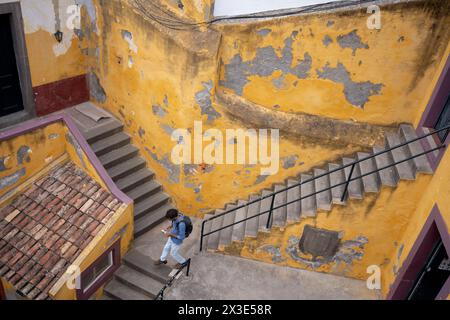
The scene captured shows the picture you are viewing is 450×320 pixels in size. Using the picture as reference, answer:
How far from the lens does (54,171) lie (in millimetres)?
9258

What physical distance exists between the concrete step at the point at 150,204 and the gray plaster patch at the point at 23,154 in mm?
2478

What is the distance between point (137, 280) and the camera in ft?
28.6

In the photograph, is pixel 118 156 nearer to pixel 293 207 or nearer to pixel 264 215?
pixel 264 215

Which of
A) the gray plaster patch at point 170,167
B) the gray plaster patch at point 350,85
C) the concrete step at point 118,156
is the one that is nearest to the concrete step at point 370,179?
the gray plaster patch at point 350,85

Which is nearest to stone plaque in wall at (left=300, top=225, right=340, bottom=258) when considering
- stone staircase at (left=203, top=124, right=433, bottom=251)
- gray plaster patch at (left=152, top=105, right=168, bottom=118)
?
stone staircase at (left=203, top=124, right=433, bottom=251)

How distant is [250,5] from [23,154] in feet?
17.6

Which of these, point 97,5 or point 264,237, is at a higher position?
point 97,5

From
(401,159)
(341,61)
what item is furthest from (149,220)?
(401,159)

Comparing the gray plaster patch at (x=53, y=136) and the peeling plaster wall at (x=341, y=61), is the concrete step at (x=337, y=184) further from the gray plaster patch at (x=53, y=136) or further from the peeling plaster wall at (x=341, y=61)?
the gray plaster patch at (x=53, y=136)

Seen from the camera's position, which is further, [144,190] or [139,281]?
[144,190]

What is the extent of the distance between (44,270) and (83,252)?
0.73 m

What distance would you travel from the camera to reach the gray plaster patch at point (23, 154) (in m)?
8.64
